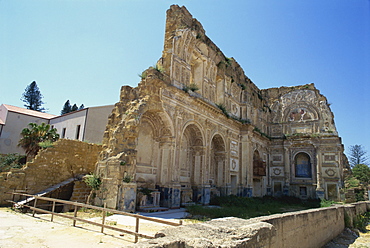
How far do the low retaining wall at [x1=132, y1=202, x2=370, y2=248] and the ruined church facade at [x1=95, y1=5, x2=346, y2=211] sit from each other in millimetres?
6239

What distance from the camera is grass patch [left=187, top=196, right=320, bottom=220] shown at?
11.0 meters

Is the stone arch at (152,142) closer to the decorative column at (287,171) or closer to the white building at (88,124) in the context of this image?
the white building at (88,124)

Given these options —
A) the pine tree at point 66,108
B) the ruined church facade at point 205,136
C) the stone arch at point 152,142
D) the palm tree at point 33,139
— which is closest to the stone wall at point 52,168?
the ruined church facade at point 205,136

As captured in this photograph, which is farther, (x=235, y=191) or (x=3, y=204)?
(x=235, y=191)

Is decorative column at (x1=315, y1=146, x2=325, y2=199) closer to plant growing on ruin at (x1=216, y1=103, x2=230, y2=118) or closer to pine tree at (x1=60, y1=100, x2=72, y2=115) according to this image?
plant growing on ruin at (x1=216, y1=103, x2=230, y2=118)

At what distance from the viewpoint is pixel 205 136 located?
16.1 meters

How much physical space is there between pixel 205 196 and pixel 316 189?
14.4 m

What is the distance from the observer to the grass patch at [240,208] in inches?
432

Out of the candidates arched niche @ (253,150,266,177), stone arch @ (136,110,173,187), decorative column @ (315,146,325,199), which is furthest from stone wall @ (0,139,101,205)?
decorative column @ (315,146,325,199)

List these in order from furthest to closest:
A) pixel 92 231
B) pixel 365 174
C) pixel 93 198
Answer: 1. pixel 365 174
2. pixel 93 198
3. pixel 92 231

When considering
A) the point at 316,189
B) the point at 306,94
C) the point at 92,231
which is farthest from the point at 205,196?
the point at 306,94

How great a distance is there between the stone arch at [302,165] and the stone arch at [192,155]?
48.1 ft

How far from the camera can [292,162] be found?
→ 26.2 meters

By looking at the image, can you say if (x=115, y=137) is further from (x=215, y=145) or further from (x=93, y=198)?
(x=215, y=145)
